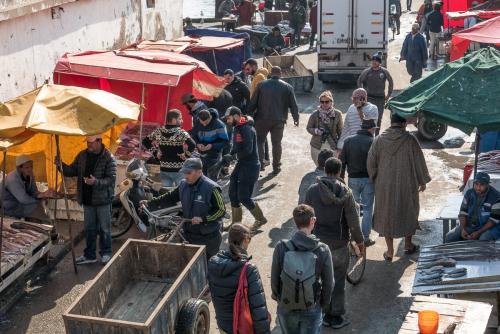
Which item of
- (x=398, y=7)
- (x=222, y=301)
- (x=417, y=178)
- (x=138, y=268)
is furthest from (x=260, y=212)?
(x=398, y=7)

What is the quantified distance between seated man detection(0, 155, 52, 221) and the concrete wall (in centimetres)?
262

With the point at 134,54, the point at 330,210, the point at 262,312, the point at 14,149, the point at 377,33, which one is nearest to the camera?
the point at 262,312

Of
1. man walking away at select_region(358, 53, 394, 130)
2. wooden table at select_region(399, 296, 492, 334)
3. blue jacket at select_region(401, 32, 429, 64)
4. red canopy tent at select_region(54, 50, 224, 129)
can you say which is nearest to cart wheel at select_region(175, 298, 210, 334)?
wooden table at select_region(399, 296, 492, 334)

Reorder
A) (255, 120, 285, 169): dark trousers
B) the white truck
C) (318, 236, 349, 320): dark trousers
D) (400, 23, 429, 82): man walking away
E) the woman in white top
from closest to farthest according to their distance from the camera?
(318, 236, 349, 320): dark trousers → the woman in white top → (255, 120, 285, 169): dark trousers → (400, 23, 429, 82): man walking away → the white truck

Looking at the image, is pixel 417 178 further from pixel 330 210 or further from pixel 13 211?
pixel 13 211

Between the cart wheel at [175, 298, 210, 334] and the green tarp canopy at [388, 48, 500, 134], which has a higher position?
the green tarp canopy at [388, 48, 500, 134]

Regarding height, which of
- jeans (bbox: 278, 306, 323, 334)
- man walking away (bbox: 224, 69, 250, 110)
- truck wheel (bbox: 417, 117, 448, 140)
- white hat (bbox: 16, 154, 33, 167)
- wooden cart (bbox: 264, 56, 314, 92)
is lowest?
truck wheel (bbox: 417, 117, 448, 140)

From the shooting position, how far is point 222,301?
25.7 feet

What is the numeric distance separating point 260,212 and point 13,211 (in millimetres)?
3452

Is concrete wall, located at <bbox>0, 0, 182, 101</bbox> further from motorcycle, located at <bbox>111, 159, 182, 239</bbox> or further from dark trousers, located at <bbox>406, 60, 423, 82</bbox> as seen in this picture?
dark trousers, located at <bbox>406, 60, 423, 82</bbox>

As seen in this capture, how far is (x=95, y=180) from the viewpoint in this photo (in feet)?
36.1

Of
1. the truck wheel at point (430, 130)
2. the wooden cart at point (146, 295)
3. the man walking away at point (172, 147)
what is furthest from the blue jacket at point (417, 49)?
the wooden cart at point (146, 295)

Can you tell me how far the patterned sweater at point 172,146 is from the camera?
12.0 meters

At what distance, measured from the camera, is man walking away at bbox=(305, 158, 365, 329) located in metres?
9.19
